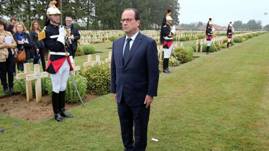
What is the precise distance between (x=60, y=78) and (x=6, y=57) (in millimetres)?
2369

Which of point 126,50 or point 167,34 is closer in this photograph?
point 126,50

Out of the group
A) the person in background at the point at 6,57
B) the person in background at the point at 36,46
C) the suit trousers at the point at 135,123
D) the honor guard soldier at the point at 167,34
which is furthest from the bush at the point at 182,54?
the suit trousers at the point at 135,123

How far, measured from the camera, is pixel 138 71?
3.65 meters

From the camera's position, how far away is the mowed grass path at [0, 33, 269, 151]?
15.2 feet

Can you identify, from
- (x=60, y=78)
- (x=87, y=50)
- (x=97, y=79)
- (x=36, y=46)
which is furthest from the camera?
(x=87, y=50)

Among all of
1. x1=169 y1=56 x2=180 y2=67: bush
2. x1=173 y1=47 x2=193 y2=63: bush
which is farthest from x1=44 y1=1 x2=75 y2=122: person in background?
x1=173 y1=47 x2=193 y2=63: bush

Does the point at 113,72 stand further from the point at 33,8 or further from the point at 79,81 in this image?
the point at 33,8

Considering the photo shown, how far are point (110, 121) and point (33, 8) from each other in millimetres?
40170

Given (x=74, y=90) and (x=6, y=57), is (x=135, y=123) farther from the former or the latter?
(x=6, y=57)

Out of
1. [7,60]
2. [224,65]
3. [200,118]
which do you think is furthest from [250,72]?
[7,60]

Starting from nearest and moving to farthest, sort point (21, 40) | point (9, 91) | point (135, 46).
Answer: point (135, 46) < point (9, 91) < point (21, 40)

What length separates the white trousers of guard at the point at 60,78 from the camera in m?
5.52

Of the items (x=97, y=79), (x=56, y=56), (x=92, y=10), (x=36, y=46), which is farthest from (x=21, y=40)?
(x=92, y=10)

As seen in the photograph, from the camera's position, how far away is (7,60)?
24.2 ft
